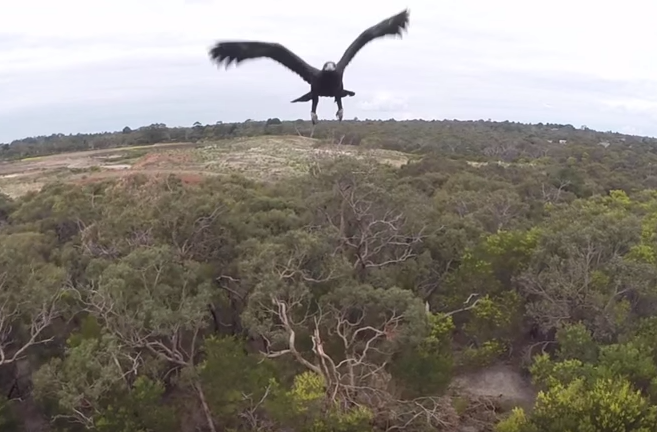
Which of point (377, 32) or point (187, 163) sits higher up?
point (377, 32)

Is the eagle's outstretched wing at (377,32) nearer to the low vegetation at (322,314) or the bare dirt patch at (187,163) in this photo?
the low vegetation at (322,314)

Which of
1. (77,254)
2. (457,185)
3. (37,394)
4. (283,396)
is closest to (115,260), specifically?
(77,254)

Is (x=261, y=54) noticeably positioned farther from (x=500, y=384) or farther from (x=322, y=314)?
(x=500, y=384)

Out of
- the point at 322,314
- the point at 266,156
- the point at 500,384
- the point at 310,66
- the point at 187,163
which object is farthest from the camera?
the point at 266,156

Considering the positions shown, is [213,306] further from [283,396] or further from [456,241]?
[456,241]

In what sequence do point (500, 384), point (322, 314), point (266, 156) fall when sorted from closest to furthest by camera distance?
point (322, 314)
point (500, 384)
point (266, 156)

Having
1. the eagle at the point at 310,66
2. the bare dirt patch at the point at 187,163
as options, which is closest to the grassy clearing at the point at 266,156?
the bare dirt patch at the point at 187,163

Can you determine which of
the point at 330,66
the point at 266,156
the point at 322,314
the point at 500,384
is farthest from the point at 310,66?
the point at 266,156
